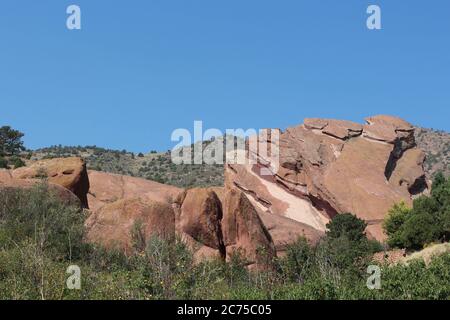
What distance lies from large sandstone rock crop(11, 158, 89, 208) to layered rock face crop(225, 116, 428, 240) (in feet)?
61.5

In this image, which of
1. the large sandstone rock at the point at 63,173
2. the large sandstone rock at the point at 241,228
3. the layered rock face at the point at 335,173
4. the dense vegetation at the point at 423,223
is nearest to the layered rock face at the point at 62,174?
the large sandstone rock at the point at 63,173

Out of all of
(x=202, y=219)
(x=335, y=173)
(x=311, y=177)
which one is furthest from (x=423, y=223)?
(x=202, y=219)

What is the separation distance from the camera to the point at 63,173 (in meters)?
34.0

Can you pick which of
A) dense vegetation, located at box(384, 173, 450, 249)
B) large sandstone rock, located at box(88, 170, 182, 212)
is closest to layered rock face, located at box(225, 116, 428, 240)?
dense vegetation, located at box(384, 173, 450, 249)

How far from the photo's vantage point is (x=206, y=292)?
12484mm

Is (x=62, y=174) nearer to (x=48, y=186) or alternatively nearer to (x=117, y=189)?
(x=48, y=186)

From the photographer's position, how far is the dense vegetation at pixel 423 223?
3862cm

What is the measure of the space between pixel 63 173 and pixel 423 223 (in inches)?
851

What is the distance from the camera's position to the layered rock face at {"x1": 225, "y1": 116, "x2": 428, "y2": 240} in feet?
165

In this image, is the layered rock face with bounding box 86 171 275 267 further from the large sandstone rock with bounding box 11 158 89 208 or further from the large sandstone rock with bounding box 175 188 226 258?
the large sandstone rock with bounding box 11 158 89 208
